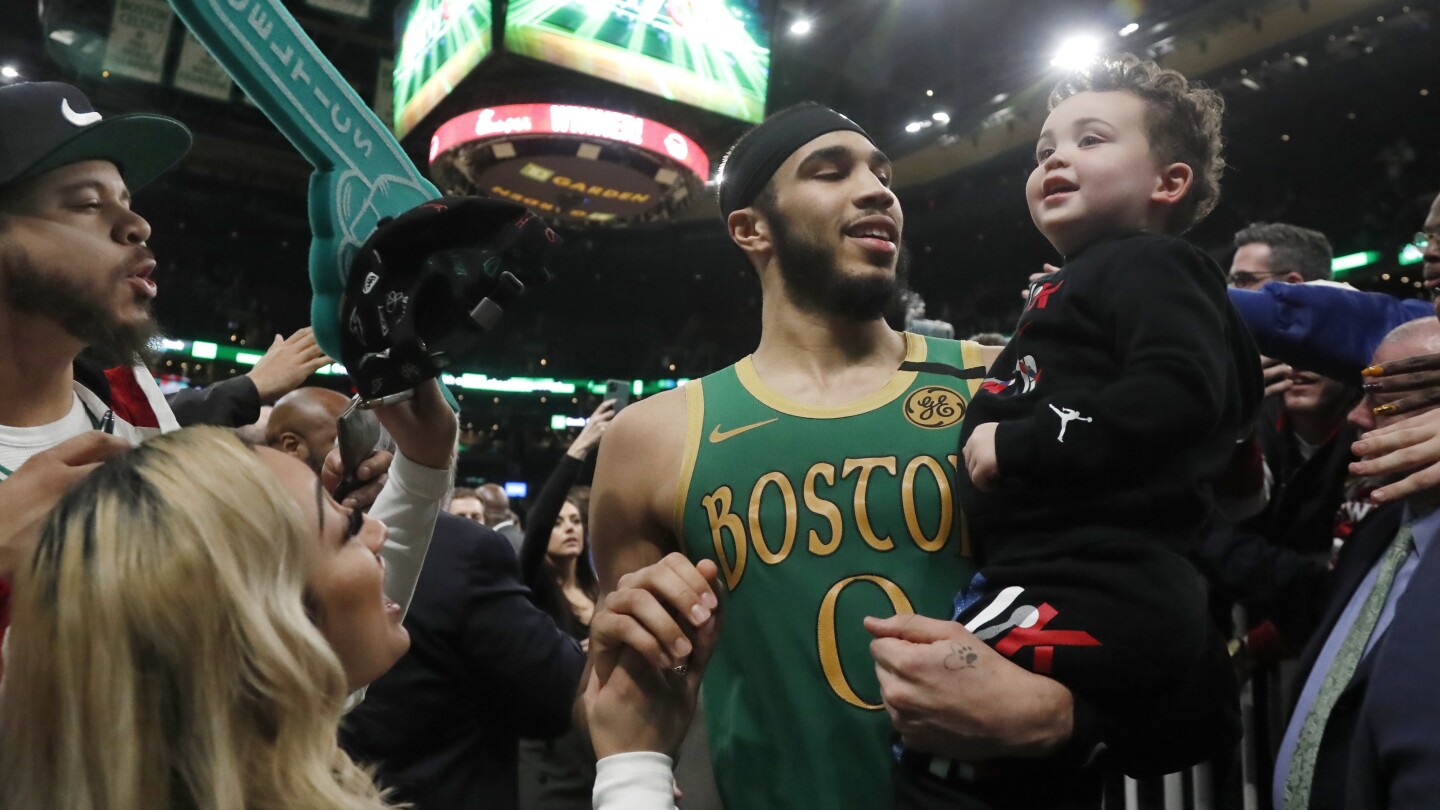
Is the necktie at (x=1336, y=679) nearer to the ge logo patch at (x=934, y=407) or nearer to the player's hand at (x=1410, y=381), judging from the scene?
the player's hand at (x=1410, y=381)

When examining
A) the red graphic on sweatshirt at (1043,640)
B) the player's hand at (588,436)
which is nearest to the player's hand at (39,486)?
the red graphic on sweatshirt at (1043,640)

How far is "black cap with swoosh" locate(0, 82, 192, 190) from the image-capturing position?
1796 mm

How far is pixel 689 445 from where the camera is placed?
6.34 ft

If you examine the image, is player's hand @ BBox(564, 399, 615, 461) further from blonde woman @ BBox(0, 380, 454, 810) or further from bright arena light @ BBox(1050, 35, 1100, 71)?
bright arena light @ BBox(1050, 35, 1100, 71)

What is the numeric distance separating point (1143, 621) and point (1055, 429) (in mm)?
283

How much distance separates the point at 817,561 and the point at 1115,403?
576 mm

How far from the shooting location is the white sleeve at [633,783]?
119 cm

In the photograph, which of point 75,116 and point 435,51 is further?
point 435,51

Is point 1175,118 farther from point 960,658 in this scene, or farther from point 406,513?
point 406,513

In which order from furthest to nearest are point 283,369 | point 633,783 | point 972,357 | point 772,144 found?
1. point 283,369
2. point 772,144
3. point 972,357
4. point 633,783

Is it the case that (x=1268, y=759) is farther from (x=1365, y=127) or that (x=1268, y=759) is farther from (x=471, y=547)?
(x=1365, y=127)

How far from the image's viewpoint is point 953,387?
6.29 feet

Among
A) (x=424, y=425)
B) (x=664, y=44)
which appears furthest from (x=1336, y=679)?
(x=664, y=44)

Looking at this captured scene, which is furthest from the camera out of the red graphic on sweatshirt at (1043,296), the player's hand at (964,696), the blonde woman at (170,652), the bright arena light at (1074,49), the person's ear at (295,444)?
the bright arena light at (1074,49)
